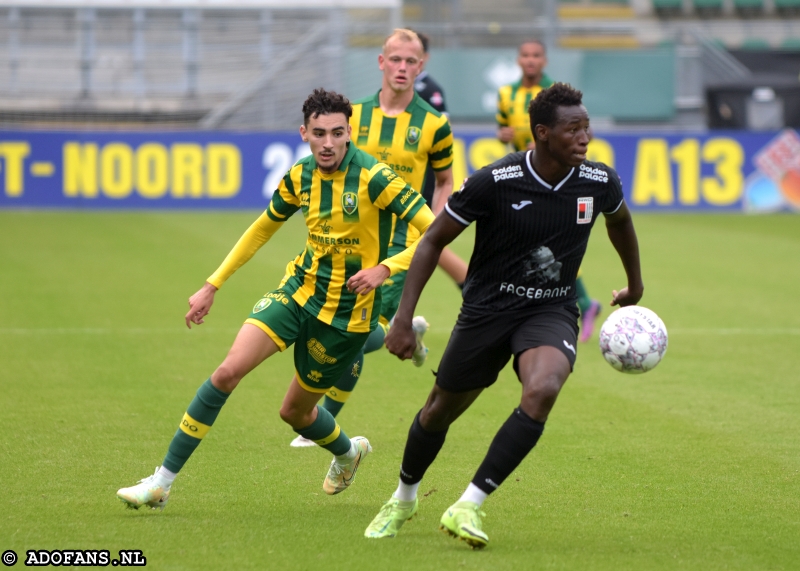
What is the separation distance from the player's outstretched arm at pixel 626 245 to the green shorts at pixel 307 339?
1.26 meters

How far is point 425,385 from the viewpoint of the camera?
8.04 meters

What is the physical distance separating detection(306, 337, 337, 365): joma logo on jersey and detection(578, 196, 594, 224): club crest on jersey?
4.48 ft

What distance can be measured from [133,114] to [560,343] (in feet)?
62.0

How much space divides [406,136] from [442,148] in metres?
0.24

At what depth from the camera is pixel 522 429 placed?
4.43 meters

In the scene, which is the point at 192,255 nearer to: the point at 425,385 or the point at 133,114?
the point at 425,385

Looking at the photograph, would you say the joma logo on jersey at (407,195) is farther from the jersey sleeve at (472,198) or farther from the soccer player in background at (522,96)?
the soccer player in background at (522,96)

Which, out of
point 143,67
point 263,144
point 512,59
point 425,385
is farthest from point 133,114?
point 425,385

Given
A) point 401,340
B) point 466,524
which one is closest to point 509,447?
point 466,524

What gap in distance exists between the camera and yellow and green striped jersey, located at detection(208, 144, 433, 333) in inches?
208

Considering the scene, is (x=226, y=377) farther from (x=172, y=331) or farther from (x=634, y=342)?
(x=172, y=331)

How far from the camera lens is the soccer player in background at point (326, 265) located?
519 cm

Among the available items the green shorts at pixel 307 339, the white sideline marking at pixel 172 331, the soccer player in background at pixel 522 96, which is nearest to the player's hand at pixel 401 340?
the green shorts at pixel 307 339

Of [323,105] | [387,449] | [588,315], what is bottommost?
[588,315]
